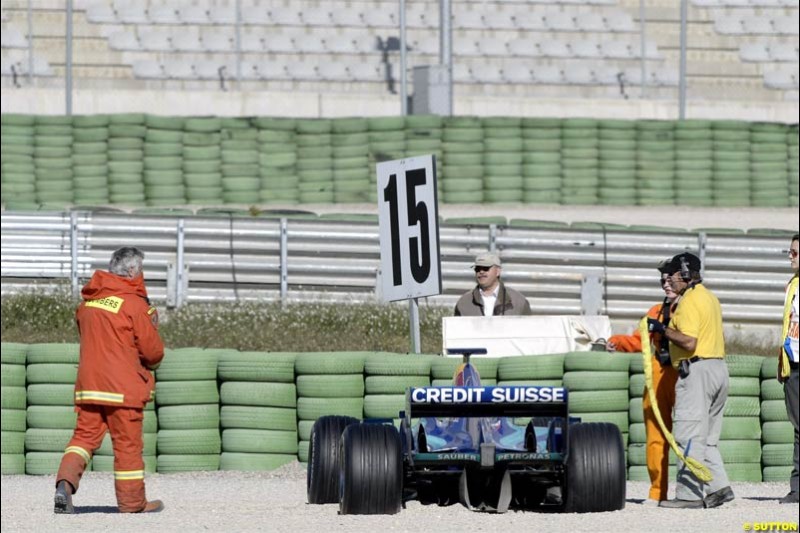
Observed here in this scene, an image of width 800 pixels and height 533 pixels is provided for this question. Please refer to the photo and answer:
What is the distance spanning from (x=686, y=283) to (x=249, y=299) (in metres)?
9.76

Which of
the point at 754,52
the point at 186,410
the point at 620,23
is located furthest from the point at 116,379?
the point at 754,52

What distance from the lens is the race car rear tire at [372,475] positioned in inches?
354

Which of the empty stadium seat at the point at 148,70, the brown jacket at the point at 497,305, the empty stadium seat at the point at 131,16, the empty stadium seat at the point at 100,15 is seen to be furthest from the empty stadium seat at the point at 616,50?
the brown jacket at the point at 497,305

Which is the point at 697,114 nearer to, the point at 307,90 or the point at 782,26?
the point at 782,26

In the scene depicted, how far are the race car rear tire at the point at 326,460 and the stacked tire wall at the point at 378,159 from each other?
48.7 feet

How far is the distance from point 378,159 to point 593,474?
15906 mm

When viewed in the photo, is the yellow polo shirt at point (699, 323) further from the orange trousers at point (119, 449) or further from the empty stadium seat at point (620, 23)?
the empty stadium seat at point (620, 23)

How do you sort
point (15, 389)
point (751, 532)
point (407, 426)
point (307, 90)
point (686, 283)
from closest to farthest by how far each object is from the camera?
point (751, 532) → point (407, 426) → point (686, 283) → point (15, 389) → point (307, 90)

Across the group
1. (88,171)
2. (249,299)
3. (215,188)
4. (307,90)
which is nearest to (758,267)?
(249,299)

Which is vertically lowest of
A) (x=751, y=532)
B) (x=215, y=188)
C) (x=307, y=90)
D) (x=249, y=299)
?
(x=751, y=532)

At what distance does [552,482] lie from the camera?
375 inches

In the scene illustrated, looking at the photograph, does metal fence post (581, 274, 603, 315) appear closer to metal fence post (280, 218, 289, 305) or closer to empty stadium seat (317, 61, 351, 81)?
metal fence post (280, 218, 289, 305)

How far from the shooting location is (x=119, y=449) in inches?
374

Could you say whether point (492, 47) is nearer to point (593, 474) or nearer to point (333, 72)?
point (333, 72)
